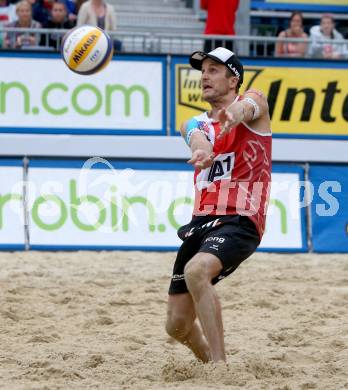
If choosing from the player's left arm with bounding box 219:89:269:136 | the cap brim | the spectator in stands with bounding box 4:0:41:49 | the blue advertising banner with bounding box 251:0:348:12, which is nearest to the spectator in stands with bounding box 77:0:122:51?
the spectator in stands with bounding box 4:0:41:49

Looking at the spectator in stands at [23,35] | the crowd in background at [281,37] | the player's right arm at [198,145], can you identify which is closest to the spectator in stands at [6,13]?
the spectator in stands at [23,35]

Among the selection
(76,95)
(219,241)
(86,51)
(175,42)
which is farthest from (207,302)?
(175,42)

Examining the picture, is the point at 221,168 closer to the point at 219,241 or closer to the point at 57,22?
the point at 219,241

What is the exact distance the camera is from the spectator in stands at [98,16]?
12445mm

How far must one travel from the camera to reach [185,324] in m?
5.72

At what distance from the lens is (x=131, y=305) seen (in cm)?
806

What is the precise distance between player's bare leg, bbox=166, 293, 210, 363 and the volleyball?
398 cm

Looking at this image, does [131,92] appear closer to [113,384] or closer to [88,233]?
[88,233]

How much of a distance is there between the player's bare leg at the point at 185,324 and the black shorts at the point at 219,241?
59 mm

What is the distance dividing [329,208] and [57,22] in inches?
173

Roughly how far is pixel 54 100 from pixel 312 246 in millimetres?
3747

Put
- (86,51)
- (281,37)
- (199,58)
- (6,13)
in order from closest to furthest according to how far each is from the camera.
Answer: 1. (199,58)
2. (86,51)
3. (281,37)
4. (6,13)

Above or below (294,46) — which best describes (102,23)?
above

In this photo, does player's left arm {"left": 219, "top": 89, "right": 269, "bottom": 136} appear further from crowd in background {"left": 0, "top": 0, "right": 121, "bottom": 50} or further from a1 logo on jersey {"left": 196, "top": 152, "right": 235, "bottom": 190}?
crowd in background {"left": 0, "top": 0, "right": 121, "bottom": 50}
